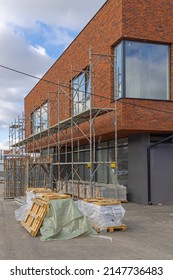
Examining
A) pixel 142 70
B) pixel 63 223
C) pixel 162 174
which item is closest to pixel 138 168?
pixel 162 174

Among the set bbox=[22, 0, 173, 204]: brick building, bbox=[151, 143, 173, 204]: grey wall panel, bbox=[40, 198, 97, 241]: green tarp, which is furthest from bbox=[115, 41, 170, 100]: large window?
bbox=[40, 198, 97, 241]: green tarp

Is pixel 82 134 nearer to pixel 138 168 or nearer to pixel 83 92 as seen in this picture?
pixel 83 92

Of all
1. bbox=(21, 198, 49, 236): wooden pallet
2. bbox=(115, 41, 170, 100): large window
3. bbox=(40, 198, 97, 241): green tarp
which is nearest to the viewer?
bbox=(40, 198, 97, 241): green tarp

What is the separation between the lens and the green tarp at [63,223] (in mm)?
9703

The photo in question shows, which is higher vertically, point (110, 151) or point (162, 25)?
point (162, 25)

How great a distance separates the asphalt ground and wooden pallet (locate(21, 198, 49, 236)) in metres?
0.17

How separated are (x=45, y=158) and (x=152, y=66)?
7.39 meters

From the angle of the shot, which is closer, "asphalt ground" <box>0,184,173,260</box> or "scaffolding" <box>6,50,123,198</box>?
"asphalt ground" <box>0,184,173,260</box>

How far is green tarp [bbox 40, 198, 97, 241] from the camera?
9.70 m

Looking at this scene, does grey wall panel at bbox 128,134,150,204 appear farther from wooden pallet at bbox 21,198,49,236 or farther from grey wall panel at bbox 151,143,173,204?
wooden pallet at bbox 21,198,49,236

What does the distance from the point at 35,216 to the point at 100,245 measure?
2411mm
